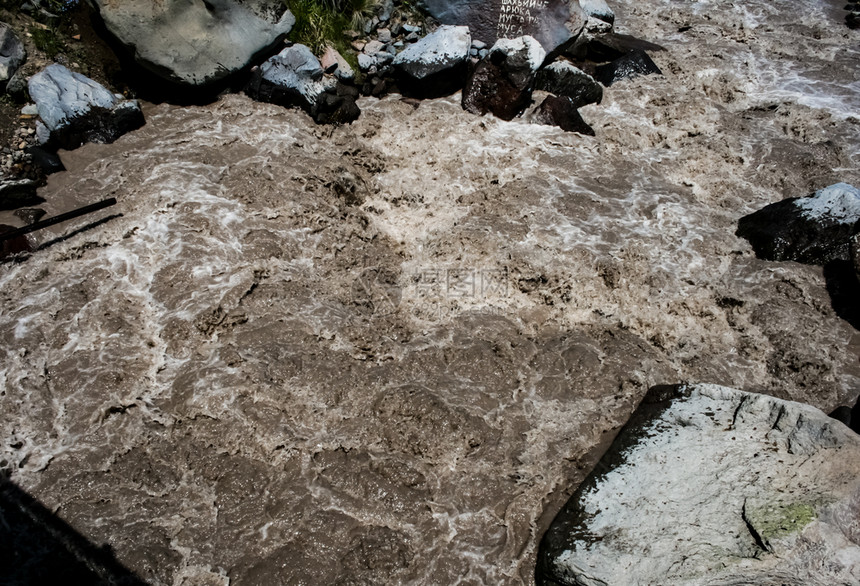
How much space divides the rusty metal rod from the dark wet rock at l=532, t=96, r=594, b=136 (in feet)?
21.7

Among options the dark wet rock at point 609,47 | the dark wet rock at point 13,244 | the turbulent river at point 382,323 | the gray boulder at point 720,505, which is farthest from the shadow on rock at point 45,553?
the dark wet rock at point 609,47

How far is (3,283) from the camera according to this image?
6.32m

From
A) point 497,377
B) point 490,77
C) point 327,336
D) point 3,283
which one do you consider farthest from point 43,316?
point 490,77

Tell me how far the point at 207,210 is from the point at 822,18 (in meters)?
14.5

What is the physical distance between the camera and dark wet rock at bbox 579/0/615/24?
480 inches

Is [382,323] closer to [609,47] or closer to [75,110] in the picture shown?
[75,110]

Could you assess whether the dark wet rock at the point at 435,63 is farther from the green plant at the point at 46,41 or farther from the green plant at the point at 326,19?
the green plant at the point at 46,41

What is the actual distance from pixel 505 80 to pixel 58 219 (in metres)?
6.99

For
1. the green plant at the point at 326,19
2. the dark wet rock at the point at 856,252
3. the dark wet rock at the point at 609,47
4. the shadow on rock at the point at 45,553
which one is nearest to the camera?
the shadow on rock at the point at 45,553

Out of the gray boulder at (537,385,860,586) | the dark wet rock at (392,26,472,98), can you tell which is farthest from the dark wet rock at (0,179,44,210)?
the gray boulder at (537,385,860,586)

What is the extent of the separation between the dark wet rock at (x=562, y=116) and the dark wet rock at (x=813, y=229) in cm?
320

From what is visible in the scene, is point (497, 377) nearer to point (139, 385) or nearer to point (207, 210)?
point (139, 385)

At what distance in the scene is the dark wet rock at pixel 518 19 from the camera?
10.9 meters

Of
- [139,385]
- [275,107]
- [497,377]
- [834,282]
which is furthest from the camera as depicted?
[275,107]
